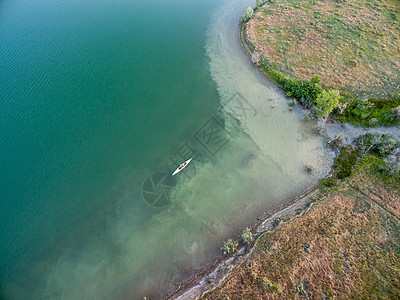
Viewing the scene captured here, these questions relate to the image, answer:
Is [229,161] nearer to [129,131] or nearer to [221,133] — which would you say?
[221,133]

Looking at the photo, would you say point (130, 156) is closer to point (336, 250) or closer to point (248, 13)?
point (336, 250)

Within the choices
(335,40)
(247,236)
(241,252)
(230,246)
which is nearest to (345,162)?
(247,236)

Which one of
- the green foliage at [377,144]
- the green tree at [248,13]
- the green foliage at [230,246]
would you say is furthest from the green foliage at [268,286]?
the green tree at [248,13]

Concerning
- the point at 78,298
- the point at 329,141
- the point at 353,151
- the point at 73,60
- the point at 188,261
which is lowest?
the point at 353,151

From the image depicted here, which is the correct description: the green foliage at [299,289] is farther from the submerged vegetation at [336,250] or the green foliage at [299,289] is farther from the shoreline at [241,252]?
the shoreline at [241,252]

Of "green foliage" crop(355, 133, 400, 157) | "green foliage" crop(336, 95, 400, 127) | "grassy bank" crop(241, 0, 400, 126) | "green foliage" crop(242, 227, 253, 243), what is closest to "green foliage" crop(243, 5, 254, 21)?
"grassy bank" crop(241, 0, 400, 126)

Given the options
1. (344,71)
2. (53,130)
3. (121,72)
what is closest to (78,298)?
(53,130)
